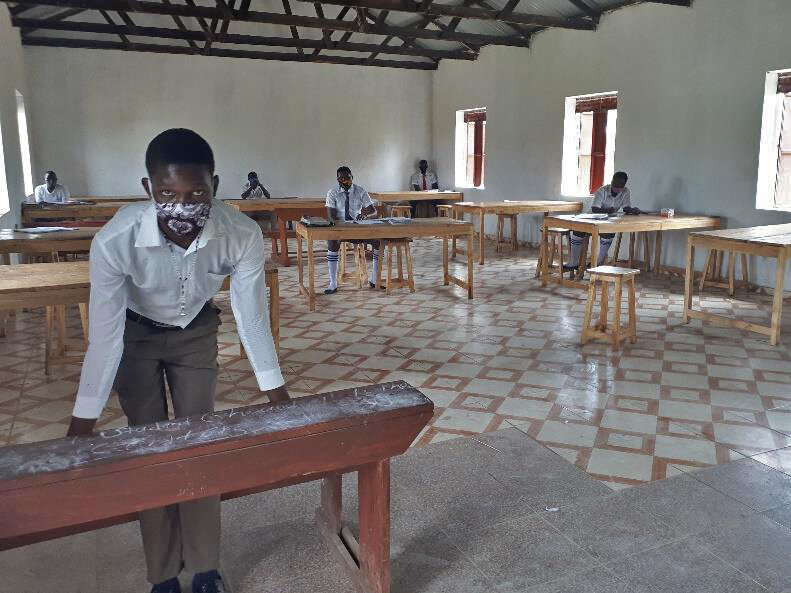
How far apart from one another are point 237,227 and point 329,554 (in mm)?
1175

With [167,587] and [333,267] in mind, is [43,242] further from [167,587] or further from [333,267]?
[167,587]

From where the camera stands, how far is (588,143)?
9.45 metres

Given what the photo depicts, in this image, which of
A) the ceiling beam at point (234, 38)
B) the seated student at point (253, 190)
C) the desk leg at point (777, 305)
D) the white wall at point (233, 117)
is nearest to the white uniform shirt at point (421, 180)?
the white wall at point (233, 117)

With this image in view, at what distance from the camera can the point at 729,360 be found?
454 centimetres

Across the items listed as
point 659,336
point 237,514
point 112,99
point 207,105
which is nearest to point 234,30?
point 207,105

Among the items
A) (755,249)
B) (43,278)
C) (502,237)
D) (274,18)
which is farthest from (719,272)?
(43,278)

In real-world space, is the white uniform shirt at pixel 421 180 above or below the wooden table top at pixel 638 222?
above

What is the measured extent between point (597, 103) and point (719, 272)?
3093mm

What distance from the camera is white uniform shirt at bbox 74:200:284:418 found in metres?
1.69

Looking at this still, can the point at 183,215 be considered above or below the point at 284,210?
above

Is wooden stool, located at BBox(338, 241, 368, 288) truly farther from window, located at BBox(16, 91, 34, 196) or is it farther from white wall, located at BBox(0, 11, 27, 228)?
window, located at BBox(16, 91, 34, 196)

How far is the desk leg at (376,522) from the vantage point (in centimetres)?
190

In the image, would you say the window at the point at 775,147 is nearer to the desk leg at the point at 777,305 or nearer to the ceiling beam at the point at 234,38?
the desk leg at the point at 777,305

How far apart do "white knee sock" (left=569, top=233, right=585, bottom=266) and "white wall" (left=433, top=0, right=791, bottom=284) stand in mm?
1234
